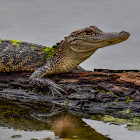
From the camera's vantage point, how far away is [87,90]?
6156mm

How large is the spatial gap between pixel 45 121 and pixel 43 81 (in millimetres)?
2196

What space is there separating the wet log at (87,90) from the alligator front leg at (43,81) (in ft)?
0.46

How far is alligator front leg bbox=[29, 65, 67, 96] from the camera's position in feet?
21.6

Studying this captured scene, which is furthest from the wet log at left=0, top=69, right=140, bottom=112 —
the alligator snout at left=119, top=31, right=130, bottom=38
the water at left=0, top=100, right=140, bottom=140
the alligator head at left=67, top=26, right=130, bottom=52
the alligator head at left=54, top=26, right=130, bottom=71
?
the alligator snout at left=119, top=31, right=130, bottom=38

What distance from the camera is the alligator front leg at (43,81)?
6.58m

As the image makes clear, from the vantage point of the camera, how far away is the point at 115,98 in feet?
19.1

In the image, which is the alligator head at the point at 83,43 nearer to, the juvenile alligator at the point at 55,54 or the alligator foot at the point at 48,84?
the juvenile alligator at the point at 55,54

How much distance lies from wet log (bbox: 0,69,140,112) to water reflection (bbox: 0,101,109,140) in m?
0.68

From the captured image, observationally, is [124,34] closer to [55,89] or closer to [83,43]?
[83,43]

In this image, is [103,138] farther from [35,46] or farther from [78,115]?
[35,46]

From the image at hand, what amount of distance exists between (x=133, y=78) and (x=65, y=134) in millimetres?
3156

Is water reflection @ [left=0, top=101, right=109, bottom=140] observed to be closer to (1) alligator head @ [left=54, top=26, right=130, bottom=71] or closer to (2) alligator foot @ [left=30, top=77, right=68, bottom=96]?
(2) alligator foot @ [left=30, top=77, right=68, bottom=96]

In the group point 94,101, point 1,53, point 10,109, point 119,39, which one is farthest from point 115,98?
point 1,53

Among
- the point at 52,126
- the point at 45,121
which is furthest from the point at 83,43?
the point at 52,126
